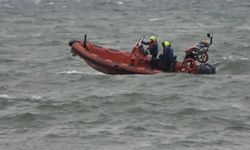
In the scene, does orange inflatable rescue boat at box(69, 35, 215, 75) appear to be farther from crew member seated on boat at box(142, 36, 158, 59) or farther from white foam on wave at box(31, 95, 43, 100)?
white foam on wave at box(31, 95, 43, 100)

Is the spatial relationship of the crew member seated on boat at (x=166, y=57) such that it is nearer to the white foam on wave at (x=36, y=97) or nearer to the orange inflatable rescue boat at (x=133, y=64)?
the orange inflatable rescue boat at (x=133, y=64)

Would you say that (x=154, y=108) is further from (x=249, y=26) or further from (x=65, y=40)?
(x=249, y=26)

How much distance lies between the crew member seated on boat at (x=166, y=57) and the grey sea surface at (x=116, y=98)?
421 millimetres

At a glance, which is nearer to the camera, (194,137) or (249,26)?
(194,137)

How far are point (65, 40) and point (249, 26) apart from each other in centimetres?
1097

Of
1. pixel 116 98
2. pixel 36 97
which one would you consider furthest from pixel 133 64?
pixel 36 97

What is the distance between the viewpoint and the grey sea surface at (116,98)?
13.9m

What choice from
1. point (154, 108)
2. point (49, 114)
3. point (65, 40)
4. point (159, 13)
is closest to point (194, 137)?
point (154, 108)

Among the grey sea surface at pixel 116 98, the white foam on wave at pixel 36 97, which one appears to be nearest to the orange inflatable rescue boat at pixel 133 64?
the grey sea surface at pixel 116 98

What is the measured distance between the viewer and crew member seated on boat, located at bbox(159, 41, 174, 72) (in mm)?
20547

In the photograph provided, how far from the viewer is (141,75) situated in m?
20.6

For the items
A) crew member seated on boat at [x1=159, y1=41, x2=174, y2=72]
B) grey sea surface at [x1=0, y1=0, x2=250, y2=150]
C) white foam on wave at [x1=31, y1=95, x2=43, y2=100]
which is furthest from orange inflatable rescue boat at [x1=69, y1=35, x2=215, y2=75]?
white foam on wave at [x1=31, y1=95, x2=43, y2=100]

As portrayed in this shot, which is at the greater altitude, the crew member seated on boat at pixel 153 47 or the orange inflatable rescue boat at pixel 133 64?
the crew member seated on boat at pixel 153 47

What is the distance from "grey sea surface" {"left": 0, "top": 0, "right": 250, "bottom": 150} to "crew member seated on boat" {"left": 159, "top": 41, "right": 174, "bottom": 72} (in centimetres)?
42
